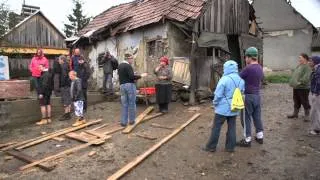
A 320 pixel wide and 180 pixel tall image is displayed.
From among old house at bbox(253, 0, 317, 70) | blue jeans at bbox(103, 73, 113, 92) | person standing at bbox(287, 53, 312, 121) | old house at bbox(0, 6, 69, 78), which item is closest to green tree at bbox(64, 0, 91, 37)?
old house at bbox(0, 6, 69, 78)

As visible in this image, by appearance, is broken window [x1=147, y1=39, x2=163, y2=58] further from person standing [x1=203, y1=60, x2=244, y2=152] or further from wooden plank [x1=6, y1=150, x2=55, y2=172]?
person standing [x1=203, y1=60, x2=244, y2=152]

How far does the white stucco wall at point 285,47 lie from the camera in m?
31.7

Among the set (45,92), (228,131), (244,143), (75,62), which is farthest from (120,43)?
(228,131)

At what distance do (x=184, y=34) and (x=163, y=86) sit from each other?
334 centimetres

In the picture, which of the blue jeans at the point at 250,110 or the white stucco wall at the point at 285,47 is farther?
the white stucco wall at the point at 285,47

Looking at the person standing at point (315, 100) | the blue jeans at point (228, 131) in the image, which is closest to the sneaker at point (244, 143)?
the blue jeans at point (228, 131)

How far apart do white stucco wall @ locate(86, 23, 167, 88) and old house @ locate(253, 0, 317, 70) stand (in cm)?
1614

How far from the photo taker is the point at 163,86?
13.0 m

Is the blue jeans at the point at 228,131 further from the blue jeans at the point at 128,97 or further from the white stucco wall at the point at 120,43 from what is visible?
the white stucco wall at the point at 120,43

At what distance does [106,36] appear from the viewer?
62.4ft

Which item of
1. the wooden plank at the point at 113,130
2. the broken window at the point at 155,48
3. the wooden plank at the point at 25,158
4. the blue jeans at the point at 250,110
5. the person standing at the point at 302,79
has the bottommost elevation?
the wooden plank at the point at 25,158

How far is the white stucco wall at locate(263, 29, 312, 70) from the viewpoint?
104 ft

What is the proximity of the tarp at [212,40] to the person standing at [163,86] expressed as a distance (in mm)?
2526

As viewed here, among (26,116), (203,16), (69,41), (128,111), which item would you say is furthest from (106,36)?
(128,111)
